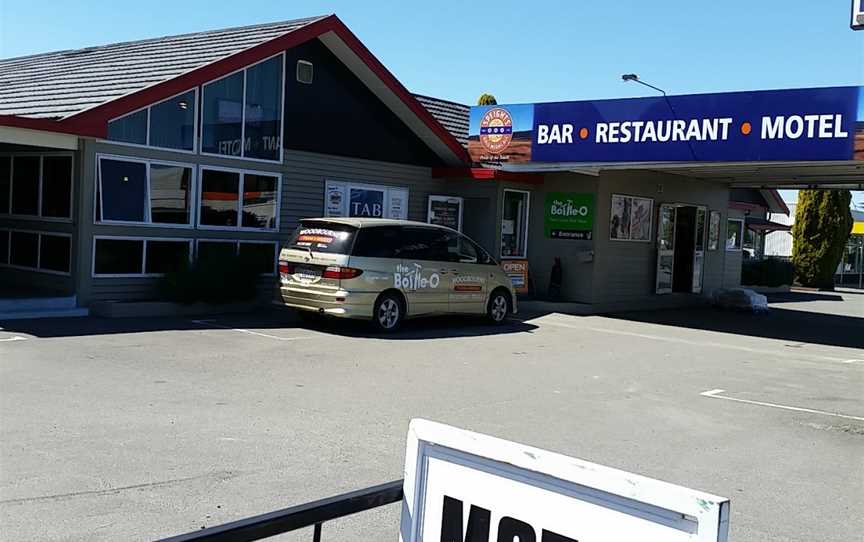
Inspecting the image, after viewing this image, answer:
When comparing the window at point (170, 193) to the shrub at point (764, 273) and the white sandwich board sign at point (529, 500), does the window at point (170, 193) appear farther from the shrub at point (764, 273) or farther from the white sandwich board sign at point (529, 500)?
the shrub at point (764, 273)

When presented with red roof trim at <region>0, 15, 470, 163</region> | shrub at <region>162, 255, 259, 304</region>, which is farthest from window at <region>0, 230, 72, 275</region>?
red roof trim at <region>0, 15, 470, 163</region>

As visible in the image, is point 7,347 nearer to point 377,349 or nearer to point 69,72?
point 377,349

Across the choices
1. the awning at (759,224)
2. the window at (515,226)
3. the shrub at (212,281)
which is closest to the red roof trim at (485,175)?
the window at (515,226)

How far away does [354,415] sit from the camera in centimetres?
830

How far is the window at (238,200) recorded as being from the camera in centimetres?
1612

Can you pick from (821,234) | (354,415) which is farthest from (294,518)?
(821,234)

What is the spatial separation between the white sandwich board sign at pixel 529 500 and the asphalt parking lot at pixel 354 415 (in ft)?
8.95

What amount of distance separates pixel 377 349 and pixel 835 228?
26442mm

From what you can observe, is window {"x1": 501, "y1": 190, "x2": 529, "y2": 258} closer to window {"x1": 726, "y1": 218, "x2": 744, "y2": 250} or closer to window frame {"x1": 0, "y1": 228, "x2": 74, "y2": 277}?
window {"x1": 726, "y1": 218, "x2": 744, "y2": 250}

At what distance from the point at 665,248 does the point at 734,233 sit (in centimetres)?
585

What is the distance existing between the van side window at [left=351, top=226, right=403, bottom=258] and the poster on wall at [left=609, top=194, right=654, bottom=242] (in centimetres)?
689

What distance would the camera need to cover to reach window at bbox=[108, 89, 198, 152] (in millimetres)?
14719

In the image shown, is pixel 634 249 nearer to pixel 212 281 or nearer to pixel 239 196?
pixel 239 196

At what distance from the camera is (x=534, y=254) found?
798 inches
